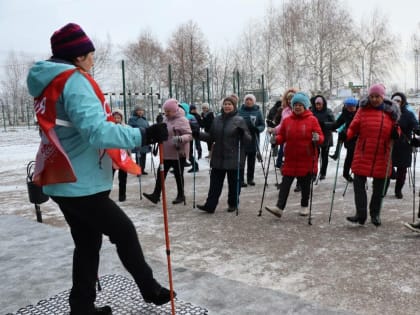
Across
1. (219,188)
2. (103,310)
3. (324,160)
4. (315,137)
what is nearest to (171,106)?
(219,188)

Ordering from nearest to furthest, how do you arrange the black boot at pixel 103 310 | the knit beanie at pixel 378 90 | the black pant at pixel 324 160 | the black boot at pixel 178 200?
the black boot at pixel 103 310
the knit beanie at pixel 378 90
the black boot at pixel 178 200
the black pant at pixel 324 160

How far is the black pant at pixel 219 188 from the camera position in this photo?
20.2 feet

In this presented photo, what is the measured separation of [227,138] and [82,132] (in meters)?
3.96

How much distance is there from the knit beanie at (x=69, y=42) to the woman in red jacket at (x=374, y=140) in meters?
3.58

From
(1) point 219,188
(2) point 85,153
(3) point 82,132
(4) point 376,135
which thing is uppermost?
(3) point 82,132

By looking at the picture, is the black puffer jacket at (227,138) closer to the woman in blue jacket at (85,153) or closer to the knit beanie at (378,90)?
the knit beanie at (378,90)

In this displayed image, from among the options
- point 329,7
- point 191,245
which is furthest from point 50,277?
point 329,7

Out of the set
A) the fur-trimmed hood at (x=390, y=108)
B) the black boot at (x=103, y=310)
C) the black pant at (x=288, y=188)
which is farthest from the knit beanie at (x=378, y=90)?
the black boot at (x=103, y=310)

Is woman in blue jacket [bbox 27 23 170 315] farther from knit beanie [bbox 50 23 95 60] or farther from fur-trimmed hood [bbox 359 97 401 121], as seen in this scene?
fur-trimmed hood [bbox 359 97 401 121]

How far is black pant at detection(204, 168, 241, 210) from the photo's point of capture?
615 cm

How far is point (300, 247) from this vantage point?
178 inches

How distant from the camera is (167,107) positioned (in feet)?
21.4

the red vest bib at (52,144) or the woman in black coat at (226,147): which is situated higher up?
the red vest bib at (52,144)

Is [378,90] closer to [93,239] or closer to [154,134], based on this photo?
[154,134]
